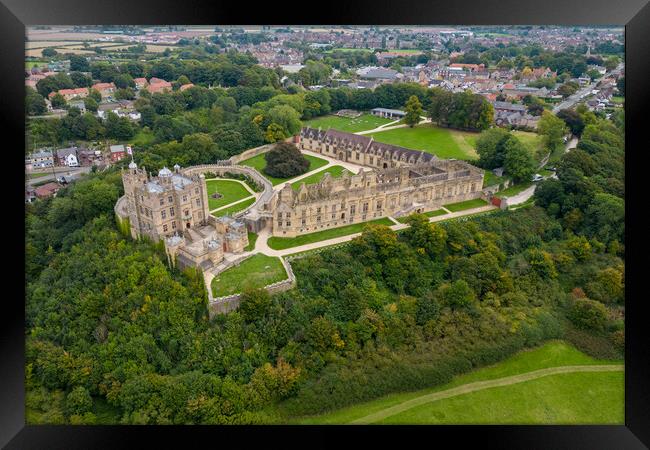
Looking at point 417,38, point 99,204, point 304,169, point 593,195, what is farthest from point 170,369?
point 417,38

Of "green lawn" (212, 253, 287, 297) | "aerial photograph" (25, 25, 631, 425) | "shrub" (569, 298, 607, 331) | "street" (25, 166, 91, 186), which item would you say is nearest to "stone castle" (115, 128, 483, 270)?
"aerial photograph" (25, 25, 631, 425)

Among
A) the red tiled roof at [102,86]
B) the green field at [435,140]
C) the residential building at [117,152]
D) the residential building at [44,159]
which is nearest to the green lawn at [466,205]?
the green field at [435,140]

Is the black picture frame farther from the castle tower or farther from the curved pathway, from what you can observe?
the castle tower

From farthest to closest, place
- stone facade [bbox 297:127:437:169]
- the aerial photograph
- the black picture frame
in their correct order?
stone facade [bbox 297:127:437:169], the aerial photograph, the black picture frame

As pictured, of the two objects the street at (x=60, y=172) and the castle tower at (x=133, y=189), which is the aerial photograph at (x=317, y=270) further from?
the street at (x=60, y=172)
